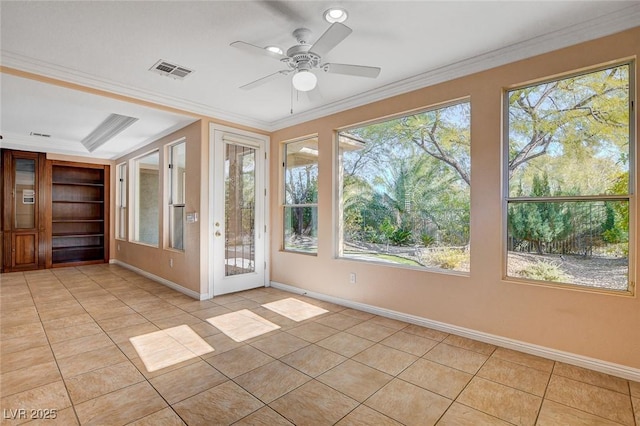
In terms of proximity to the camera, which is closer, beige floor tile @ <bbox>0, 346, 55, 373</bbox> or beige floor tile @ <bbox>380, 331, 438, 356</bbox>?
beige floor tile @ <bbox>0, 346, 55, 373</bbox>

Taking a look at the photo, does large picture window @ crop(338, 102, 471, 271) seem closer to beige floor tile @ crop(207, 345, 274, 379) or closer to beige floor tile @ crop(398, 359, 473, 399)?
beige floor tile @ crop(398, 359, 473, 399)

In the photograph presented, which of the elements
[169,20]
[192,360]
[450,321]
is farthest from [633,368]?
[169,20]

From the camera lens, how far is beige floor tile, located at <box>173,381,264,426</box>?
1.88 metres

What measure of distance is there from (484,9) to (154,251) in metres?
5.72

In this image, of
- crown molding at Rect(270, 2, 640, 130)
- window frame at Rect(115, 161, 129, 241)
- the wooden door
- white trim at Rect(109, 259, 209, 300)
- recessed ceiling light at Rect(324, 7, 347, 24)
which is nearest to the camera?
recessed ceiling light at Rect(324, 7, 347, 24)

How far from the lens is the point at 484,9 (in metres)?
2.27

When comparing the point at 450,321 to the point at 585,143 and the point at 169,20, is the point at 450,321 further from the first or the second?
the point at 169,20

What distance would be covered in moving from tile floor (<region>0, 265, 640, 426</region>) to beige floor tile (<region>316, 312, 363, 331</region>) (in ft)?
0.04

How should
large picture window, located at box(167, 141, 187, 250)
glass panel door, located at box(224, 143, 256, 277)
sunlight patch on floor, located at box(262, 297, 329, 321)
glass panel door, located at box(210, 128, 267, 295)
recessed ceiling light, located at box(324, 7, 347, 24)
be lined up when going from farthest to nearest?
large picture window, located at box(167, 141, 187, 250) < glass panel door, located at box(224, 143, 256, 277) < glass panel door, located at box(210, 128, 267, 295) < sunlight patch on floor, located at box(262, 297, 329, 321) < recessed ceiling light, located at box(324, 7, 347, 24)

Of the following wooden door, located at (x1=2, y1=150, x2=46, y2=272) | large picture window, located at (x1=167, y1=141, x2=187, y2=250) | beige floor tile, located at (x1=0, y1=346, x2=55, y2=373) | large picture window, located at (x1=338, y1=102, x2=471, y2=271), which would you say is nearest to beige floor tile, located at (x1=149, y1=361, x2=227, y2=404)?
beige floor tile, located at (x1=0, y1=346, x2=55, y2=373)

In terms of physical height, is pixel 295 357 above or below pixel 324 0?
below

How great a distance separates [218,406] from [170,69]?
9.99 feet

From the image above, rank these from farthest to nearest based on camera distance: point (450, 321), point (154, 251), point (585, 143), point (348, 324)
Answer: point (154, 251) < point (348, 324) < point (450, 321) < point (585, 143)

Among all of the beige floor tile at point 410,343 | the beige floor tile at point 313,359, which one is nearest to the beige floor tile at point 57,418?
the beige floor tile at point 313,359
